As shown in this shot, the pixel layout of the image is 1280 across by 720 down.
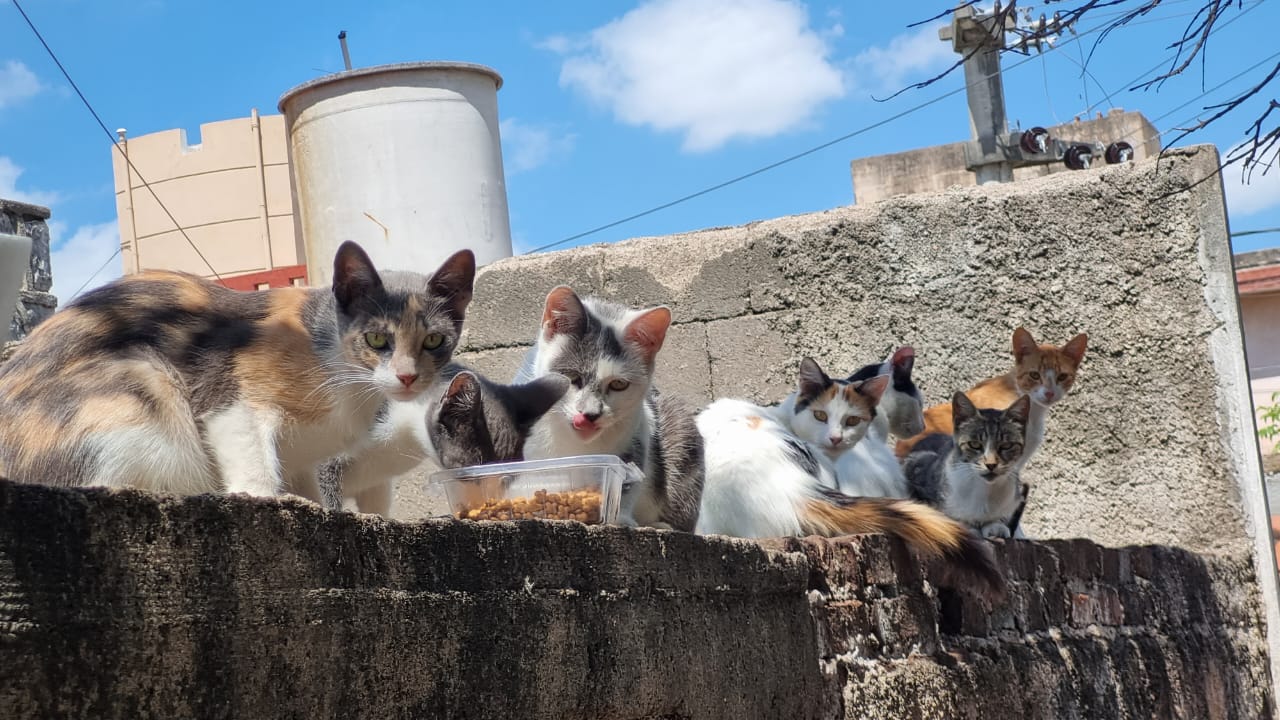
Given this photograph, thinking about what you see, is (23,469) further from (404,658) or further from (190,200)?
(190,200)

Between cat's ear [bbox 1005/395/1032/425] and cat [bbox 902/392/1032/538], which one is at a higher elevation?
cat's ear [bbox 1005/395/1032/425]

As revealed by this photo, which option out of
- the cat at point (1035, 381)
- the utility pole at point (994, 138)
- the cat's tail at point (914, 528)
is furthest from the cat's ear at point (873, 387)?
the utility pole at point (994, 138)

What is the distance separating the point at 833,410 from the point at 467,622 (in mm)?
2862

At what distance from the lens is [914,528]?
3.48 m

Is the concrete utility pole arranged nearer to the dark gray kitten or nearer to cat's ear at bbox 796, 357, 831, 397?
A: cat's ear at bbox 796, 357, 831, 397

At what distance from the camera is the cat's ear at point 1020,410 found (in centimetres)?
450

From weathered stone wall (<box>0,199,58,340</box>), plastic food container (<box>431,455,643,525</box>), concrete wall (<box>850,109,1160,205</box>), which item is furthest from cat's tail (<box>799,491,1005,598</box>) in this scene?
concrete wall (<box>850,109,1160,205</box>)

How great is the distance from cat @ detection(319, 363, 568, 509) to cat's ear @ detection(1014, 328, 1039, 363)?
93.9 inches

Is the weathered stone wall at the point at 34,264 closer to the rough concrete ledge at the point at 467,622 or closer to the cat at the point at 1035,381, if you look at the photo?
the cat at the point at 1035,381

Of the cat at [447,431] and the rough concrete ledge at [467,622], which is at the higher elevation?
the cat at [447,431]

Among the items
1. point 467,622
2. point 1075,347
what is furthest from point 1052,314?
point 467,622

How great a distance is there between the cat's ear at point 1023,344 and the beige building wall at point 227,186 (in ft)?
37.4

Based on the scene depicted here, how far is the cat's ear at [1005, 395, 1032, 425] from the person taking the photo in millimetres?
4496

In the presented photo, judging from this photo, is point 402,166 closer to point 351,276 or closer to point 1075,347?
point 1075,347
